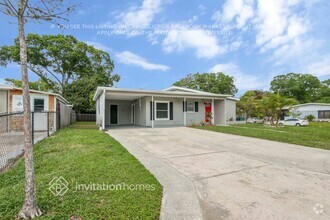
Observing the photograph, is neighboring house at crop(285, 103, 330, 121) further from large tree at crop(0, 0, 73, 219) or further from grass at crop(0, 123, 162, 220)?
large tree at crop(0, 0, 73, 219)

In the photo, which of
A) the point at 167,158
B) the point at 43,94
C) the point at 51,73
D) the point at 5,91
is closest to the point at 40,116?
the point at 43,94

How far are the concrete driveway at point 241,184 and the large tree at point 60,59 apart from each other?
25.4m

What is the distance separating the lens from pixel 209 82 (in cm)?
3944

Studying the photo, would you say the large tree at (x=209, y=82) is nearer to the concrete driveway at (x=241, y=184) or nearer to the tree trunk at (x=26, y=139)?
the concrete driveway at (x=241, y=184)

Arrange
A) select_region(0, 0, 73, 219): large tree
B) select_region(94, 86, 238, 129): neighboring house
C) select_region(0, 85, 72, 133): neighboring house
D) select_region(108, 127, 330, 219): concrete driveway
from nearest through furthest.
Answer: select_region(0, 0, 73, 219): large tree
select_region(108, 127, 330, 219): concrete driveway
select_region(0, 85, 72, 133): neighboring house
select_region(94, 86, 238, 129): neighboring house

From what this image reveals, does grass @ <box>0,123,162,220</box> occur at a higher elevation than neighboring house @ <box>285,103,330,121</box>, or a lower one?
lower

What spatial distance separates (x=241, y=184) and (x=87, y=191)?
2.73 m

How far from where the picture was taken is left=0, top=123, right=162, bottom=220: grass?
252cm

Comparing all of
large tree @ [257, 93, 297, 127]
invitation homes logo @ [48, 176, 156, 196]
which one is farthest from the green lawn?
invitation homes logo @ [48, 176, 156, 196]

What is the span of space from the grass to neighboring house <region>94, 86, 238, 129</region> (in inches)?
312

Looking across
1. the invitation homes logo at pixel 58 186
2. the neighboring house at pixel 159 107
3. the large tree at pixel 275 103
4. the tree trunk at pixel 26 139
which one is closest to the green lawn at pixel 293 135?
the large tree at pixel 275 103

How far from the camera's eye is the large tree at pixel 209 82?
39.4m

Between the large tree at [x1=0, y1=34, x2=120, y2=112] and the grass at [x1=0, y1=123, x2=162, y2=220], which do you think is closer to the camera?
the grass at [x1=0, y1=123, x2=162, y2=220]

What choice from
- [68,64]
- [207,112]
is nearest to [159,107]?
[207,112]
